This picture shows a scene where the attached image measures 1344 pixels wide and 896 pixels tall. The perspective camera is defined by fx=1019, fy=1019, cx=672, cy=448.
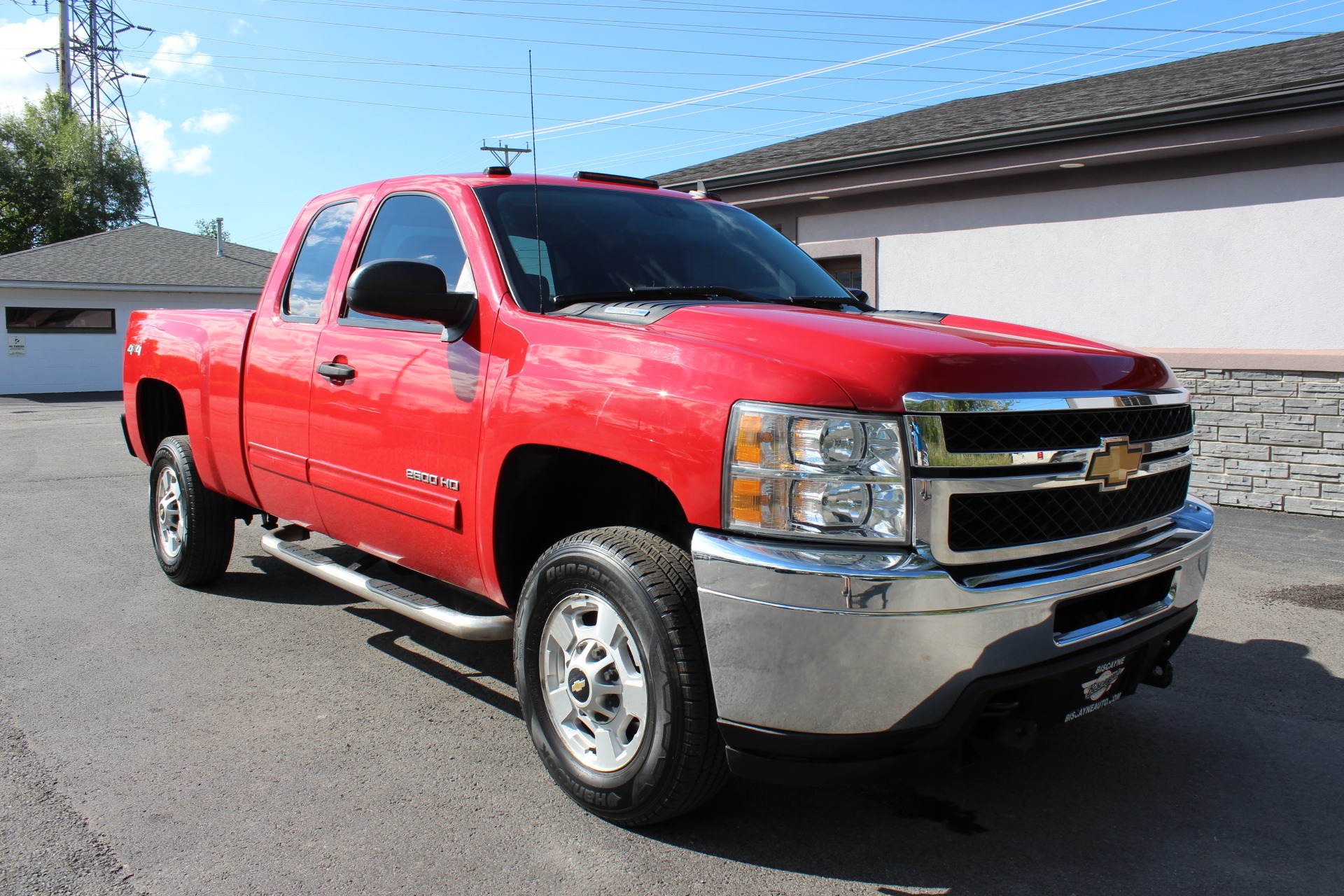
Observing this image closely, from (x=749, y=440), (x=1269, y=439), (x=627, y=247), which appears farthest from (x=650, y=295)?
(x=1269, y=439)

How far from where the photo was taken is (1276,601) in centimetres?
568

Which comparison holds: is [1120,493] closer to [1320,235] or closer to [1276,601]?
[1276,601]

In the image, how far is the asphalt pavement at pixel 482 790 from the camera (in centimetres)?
284

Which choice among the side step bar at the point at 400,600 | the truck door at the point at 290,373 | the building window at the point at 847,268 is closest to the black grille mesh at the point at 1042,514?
the side step bar at the point at 400,600

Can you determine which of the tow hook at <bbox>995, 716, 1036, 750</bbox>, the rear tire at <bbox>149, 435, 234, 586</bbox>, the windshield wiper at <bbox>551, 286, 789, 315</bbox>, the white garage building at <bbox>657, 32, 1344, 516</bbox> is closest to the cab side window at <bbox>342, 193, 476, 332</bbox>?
the windshield wiper at <bbox>551, 286, 789, 315</bbox>

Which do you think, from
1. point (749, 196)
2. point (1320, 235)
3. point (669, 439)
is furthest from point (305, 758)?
point (749, 196)

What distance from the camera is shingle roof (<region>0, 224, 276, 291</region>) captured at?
A: 29.1 metres

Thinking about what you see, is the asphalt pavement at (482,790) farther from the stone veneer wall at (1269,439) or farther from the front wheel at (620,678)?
the stone veneer wall at (1269,439)

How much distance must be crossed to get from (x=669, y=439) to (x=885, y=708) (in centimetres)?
89

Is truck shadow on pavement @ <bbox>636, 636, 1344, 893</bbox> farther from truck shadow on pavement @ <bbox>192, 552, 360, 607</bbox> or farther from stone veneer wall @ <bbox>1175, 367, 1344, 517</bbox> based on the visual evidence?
stone veneer wall @ <bbox>1175, 367, 1344, 517</bbox>

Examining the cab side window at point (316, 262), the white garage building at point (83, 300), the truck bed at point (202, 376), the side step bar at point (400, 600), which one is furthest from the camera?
the white garage building at point (83, 300)

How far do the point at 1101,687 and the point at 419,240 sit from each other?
3006 millimetres

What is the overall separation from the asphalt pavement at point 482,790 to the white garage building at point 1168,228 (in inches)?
145

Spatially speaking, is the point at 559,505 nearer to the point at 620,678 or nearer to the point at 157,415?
the point at 620,678
